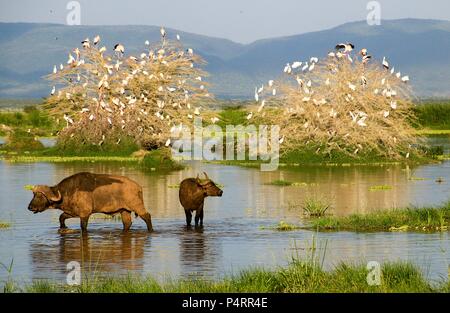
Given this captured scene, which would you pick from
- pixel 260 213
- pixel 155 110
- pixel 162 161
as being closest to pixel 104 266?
pixel 260 213

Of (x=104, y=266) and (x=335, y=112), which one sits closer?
(x=104, y=266)

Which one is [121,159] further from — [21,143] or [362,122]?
[21,143]

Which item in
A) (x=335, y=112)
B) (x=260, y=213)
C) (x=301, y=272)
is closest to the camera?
(x=301, y=272)

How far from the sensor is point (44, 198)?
21812 mm

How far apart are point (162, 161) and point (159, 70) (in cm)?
810

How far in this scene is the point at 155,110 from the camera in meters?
49.8

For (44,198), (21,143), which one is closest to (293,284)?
(44,198)

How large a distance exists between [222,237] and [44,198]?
3.26m

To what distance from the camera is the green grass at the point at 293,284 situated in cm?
1462

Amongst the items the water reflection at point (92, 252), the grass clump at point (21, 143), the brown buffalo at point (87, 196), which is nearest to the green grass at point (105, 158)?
the grass clump at point (21, 143)

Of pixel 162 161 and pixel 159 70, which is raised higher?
pixel 159 70
